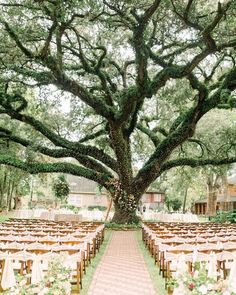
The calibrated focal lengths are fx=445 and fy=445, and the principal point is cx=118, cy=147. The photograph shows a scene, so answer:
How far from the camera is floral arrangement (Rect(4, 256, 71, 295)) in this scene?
16.4 feet

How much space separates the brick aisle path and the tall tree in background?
785 cm

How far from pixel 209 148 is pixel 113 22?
12.4 m

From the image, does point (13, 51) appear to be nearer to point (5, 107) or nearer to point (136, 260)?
point (5, 107)

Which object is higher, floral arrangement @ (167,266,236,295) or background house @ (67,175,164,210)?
background house @ (67,175,164,210)

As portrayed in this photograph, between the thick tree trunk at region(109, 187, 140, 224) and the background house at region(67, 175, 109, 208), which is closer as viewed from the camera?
the thick tree trunk at region(109, 187, 140, 224)

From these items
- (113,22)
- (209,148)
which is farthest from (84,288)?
(209,148)

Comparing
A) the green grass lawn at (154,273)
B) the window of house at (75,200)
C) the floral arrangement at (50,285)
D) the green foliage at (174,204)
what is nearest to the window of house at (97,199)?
the window of house at (75,200)

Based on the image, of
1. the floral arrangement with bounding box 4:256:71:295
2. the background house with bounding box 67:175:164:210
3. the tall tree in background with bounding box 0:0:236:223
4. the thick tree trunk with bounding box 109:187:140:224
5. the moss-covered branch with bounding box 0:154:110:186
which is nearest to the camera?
the floral arrangement with bounding box 4:256:71:295

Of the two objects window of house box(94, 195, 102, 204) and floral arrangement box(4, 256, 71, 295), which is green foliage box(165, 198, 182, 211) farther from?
floral arrangement box(4, 256, 71, 295)

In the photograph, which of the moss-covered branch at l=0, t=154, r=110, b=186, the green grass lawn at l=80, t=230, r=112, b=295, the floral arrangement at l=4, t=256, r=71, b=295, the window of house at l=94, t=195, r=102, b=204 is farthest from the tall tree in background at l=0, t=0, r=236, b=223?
the window of house at l=94, t=195, r=102, b=204

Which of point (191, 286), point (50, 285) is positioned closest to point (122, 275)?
point (50, 285)

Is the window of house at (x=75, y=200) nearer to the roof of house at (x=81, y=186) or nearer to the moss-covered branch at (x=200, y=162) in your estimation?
the roof of house at (x=81, y=186)

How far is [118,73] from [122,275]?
1807 centimetres

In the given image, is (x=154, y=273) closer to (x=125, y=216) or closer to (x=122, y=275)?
(x=122, y=275)
